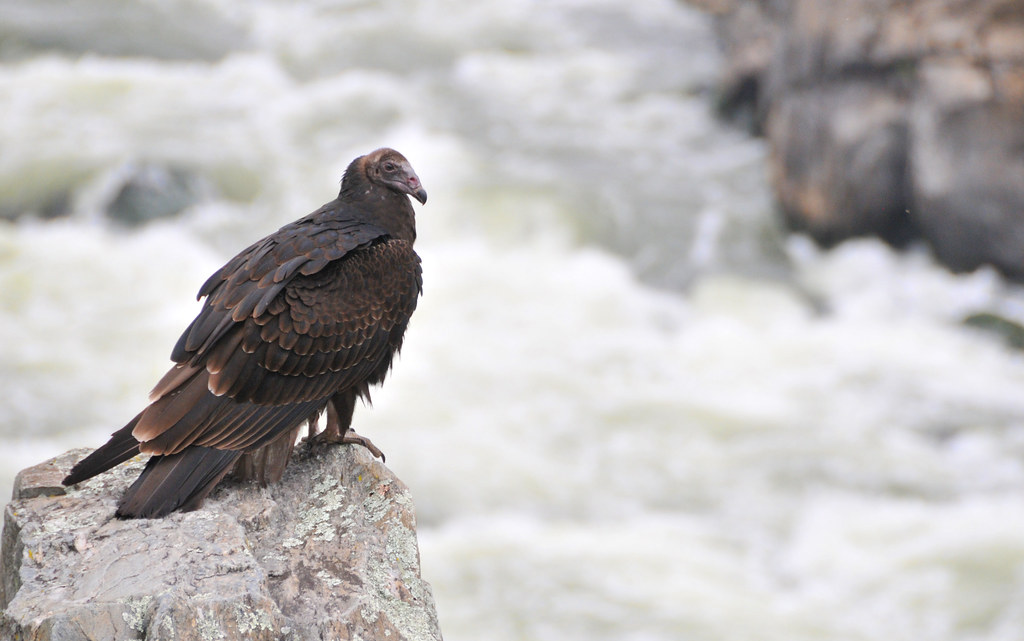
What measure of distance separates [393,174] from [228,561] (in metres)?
1.80

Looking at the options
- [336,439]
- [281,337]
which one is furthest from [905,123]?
[281,337]

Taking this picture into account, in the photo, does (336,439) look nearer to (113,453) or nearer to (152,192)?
(113,453)

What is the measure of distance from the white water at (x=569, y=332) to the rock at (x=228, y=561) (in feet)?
9.94

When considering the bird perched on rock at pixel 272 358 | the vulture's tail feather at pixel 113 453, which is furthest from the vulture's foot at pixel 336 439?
the vulture's tail feather at pixel 113 453

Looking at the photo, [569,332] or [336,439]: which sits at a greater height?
[569,332]

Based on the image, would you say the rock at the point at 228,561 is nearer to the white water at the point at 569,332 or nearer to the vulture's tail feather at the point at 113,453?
the vulture's tail feather at the point at 113,453

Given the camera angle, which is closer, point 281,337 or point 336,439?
point 281,337

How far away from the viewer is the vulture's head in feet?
14.0

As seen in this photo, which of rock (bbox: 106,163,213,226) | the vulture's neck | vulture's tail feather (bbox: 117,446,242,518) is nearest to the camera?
vulture's tail feather (bbox: 117,446,242,518)

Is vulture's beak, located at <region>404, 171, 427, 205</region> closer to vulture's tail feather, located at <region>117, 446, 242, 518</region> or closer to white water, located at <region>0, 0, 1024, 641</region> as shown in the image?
vulture's tail feather, located at <region>117, 446, 242, 518</region>

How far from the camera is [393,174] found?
14.1 feet

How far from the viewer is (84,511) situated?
337cm

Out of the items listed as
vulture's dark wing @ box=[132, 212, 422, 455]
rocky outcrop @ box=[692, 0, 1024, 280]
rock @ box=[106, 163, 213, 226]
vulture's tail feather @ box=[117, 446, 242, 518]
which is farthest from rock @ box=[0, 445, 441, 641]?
rocky outcrop @ box=[692, 0, 1024, 280]

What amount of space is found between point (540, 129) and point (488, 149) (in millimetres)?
1177
